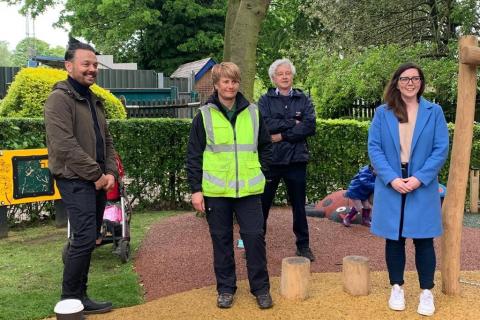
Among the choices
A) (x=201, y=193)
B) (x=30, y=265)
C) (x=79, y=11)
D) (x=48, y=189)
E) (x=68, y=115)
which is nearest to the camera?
(x=68, y=115)

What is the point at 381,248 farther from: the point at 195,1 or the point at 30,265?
the point at 195,1

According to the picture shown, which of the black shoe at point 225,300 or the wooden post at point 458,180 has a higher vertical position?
the wooden post at point 458,180

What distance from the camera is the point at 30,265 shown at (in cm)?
582

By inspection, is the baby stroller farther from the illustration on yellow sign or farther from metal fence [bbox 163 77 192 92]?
metal fence [bbox 163 77 192 92]

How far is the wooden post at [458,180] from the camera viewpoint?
437cm

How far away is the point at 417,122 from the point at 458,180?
2.41 ft

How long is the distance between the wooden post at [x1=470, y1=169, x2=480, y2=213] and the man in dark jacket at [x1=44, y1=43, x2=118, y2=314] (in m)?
7.05

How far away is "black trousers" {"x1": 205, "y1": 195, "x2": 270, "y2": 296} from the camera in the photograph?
4.22m

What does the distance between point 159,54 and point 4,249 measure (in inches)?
1089

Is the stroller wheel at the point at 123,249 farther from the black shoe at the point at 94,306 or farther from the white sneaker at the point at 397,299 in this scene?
the white sneaker at the point at 397,299

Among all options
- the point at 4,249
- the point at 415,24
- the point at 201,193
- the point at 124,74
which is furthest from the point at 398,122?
the point at 124,74

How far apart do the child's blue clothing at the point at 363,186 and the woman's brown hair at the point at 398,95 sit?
3145 mm

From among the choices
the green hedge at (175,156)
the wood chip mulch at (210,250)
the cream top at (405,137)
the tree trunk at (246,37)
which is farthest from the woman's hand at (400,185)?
the green hedge at (175,156)

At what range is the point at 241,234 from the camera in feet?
14.0
